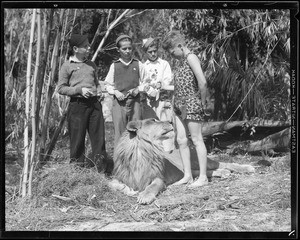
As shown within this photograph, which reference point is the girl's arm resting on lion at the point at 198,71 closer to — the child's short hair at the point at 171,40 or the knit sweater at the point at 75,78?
the child's short hair at the point at 171,40

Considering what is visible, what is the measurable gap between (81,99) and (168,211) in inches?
62.1

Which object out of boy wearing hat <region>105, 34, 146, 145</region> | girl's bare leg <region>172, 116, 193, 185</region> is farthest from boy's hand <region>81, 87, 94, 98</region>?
girl's bare leg <region>172, 116, 193, 185</region>

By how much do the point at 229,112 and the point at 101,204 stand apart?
1900mm

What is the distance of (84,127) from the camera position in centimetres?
715

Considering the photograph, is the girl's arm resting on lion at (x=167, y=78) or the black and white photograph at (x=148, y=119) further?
the girl's arm resting on lion at (x=167, y=78)

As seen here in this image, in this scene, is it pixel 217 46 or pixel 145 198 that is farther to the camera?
pixel 217 46

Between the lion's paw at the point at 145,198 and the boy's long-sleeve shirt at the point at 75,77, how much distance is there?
127cm

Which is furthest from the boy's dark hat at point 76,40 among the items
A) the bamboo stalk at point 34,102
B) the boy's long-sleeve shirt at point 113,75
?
the bamboo stalk at point 34,102

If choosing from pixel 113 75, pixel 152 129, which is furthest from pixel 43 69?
pixel 152 129

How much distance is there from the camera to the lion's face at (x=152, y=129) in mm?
7195

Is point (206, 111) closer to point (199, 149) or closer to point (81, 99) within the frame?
point (199, 149)
